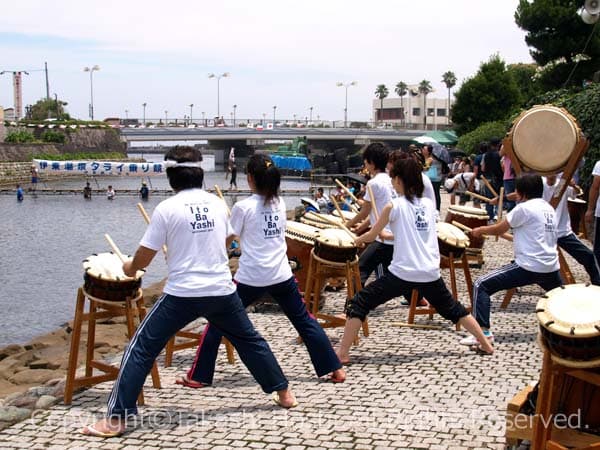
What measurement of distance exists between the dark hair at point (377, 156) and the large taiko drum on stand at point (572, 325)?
4.06 metres

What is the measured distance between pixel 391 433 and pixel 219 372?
209 cm

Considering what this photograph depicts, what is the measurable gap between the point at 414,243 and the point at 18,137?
69474 mm

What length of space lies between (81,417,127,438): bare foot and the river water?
9225 mm

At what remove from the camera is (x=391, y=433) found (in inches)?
216

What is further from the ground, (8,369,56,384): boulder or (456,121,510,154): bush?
(456,121,510,154): bush

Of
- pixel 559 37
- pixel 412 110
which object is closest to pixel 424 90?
pixel 412 110

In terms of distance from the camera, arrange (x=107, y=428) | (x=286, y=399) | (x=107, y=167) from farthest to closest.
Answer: (x=107, y=167)
(x=286, y=399)
(x=107, y=428)

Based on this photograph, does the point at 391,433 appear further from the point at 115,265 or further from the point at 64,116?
the point at 64,116

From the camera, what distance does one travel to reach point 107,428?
5480mm

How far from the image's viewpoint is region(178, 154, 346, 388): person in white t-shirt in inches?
255

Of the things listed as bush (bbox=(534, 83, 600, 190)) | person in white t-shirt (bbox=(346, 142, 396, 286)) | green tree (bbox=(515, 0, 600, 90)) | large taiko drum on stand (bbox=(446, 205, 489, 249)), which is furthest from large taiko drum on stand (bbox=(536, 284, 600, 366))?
green tree (bbox=(515, 0, 600, 90))

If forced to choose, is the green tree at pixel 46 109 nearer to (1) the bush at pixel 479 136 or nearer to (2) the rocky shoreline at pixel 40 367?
(1) the bush at pixel 479 136

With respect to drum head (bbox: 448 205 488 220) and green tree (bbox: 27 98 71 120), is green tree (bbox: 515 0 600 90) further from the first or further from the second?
green tree (bbox: 27 98 71 120)

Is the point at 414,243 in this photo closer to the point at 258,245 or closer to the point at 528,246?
the point at 528,246
